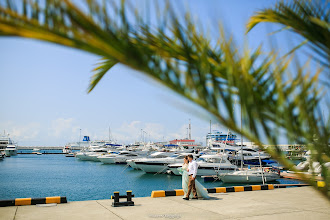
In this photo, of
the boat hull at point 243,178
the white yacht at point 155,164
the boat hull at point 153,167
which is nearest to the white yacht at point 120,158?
the boat hull at point 153,167

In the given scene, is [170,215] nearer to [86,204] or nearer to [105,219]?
[105,219]

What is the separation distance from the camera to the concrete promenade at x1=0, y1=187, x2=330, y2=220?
8.73 metres

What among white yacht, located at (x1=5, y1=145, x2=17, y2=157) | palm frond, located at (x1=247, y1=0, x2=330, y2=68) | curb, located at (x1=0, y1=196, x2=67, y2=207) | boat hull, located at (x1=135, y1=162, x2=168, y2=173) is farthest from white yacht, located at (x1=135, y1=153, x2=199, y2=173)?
white yacht, located at (x1=5, y1=145, x2=17, y2=157)

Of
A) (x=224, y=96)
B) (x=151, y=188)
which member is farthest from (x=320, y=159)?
(x=151, y=188)

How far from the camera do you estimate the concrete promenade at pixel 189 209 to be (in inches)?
344

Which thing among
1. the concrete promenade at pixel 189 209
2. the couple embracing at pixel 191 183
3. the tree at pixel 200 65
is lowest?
the concrete promenade at pixel 189 209

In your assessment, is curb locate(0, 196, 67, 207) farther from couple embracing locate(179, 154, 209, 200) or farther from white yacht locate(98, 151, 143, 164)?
white yacht locate(98, 151, 143, 164)

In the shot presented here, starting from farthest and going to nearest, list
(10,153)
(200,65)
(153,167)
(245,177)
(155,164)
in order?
(10,153), (153,167), (155,164), (245,177), (200,65)

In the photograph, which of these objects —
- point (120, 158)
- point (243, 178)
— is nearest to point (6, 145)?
point (120, 158)

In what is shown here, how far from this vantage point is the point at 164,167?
117ft

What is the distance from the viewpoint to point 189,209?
968 centimetres

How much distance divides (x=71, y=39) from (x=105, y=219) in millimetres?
7172

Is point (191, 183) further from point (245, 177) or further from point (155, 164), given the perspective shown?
point (155, 164)

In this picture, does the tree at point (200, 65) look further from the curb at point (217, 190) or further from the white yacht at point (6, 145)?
the white yacht at point (6, 145)
